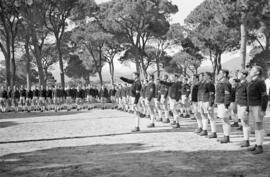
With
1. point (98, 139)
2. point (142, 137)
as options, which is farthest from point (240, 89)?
point (98, 139)

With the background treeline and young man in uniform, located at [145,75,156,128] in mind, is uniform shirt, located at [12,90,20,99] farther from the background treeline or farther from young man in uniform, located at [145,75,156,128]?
young man in uniform, located at [145,75,156,128]

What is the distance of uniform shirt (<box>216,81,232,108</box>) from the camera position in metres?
10.4

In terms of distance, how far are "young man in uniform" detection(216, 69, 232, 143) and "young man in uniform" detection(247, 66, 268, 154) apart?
1.32 m

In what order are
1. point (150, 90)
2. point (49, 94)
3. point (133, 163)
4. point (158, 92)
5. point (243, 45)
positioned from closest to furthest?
point (133, 163) < point (150, 90) < point (158, 92) < point (243, 45) < point (49, 94)

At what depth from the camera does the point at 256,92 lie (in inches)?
351

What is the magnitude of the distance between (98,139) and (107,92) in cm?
2047

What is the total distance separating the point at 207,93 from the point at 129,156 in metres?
3.99

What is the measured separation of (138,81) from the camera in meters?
14.2

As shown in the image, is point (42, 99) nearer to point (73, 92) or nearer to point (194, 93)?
point (73, 92)

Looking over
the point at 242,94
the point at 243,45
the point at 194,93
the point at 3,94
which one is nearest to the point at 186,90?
the point at 194,93

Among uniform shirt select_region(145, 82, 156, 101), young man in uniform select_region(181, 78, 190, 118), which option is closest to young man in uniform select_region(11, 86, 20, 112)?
young man in uniform select_region(181, 78, 190, 118)

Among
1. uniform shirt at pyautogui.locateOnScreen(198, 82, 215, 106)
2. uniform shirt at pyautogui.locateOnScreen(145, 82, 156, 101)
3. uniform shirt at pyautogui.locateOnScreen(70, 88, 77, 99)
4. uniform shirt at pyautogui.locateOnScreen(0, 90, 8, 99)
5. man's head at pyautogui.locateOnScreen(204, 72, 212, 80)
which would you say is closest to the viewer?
uniform shirt at pyautogui.locateOnScreen(198, 82, 215, 106)

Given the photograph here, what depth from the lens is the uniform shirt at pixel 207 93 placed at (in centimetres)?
1126

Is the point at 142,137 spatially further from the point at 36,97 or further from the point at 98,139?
the point at 36,97
